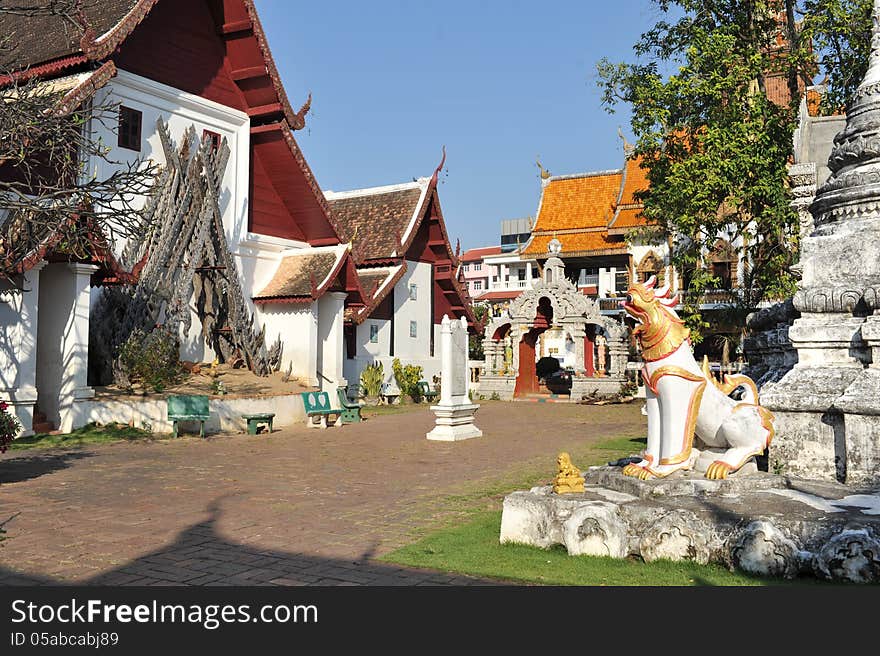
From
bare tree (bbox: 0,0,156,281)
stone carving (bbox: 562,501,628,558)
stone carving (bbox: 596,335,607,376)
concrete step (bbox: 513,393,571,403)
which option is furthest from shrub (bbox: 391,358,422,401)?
stone carving (bbox: 562,501,628,558)

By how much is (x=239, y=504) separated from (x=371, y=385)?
1549 cm

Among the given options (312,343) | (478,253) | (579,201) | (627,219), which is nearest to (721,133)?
(312,343)

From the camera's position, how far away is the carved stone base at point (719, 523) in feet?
15.7

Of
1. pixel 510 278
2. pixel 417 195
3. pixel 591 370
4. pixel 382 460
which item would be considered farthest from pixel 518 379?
pixel 510 278

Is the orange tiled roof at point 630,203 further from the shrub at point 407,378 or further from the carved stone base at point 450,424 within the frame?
the carved stone base at point 450,424

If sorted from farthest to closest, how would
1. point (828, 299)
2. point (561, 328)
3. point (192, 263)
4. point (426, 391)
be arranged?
point (561, 328)
point (426, 391)
point (192, 263)
point (828, 299)

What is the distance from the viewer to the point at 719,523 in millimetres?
5156

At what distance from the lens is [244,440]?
1454 cm

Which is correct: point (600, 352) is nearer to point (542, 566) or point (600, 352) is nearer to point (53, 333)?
point (53, 333)

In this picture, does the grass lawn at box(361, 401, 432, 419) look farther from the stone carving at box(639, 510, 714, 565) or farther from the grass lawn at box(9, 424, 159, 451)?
the stone carving at box(639, 510, 714, 565)

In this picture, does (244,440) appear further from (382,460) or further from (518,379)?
(518,379)

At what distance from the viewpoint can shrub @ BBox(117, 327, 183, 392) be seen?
15180mm

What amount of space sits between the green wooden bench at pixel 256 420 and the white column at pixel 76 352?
9.90ft

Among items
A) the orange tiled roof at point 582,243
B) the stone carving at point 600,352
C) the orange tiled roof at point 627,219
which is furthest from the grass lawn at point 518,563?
the orange tiled roof at point 582,243
